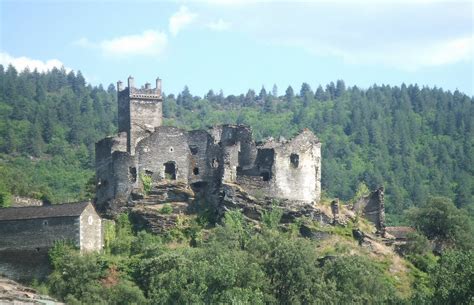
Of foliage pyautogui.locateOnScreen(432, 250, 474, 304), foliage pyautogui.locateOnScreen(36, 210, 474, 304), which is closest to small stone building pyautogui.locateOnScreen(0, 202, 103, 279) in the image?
foliage pyautogui.locateOnScreen(36, 210, 474, 304)

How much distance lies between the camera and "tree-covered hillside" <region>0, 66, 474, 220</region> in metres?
142

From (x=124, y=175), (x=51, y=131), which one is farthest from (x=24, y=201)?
(x=51, y=131)

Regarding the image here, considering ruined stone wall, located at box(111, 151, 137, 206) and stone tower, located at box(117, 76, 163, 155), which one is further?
stone tower, located at box(117, 76, 163, 155)

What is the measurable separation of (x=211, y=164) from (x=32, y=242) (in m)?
14.4

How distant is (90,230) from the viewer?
69875mm

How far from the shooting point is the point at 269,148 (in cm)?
7638

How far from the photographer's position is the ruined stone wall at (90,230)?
6912 cm

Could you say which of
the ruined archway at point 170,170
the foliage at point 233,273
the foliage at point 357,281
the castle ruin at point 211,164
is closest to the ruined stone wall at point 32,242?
the foliage at point 233,273

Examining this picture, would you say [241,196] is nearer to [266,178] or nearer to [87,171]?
[266,178]

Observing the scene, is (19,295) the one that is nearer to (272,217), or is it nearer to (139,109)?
(272,217)

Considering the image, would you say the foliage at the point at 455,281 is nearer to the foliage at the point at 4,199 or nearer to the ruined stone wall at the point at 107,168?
the ruined stone wall at the point at 107,168

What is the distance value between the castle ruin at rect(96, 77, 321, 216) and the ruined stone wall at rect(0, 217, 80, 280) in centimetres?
728

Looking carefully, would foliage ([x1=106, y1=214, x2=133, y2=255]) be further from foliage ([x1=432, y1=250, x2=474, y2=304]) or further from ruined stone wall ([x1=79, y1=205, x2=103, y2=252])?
foliage ([x1=432, y1=250, x2=474, y2=304])

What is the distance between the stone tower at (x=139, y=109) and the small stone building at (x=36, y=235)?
10.7 m
